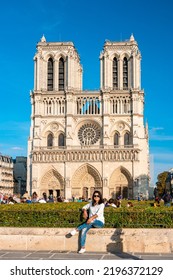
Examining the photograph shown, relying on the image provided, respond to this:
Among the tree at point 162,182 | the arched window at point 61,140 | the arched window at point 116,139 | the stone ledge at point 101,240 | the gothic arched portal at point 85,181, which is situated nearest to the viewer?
the stone ledge at point 101,240

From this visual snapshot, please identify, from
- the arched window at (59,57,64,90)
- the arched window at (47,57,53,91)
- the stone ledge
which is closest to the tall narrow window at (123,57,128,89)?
the arched window at (59,57,64,90)

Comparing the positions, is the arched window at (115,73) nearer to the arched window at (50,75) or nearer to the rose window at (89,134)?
the rose window at (89,134)

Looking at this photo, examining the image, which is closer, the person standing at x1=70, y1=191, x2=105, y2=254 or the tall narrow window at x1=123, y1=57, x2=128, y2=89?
the person standing at x1=70, y1=191, x2=105, y2=254

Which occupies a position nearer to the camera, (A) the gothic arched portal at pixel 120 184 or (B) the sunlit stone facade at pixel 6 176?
(A) the gothic arched portal at pixel 120 184

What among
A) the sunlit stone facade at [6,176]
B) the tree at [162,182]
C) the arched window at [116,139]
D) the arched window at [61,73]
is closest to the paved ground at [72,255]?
the arched window at [116,139]

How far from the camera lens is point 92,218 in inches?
459

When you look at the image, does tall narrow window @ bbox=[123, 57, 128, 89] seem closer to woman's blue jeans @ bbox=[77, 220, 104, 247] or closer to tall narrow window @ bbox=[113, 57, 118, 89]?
tall narrow window @ bbox=[113, 57, 118, 89]

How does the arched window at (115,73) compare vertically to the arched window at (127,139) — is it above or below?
above

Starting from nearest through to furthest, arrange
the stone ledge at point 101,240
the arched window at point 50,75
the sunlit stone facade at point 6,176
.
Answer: the stone ledge at point 101,240 < the arched window at point 50,75 < the sunlit stone facade at point 6,176

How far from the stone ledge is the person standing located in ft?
1.37

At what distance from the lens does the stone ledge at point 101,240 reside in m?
12.1

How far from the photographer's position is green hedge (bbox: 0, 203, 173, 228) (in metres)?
12.8
